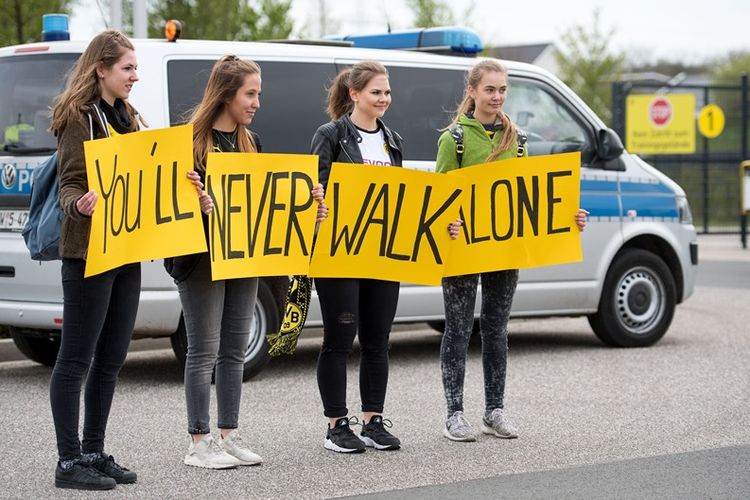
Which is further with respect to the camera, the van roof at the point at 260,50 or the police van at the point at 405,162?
the van roof at the point at 260,50

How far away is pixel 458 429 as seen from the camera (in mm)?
6699

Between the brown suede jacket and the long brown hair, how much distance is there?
4.73 feet

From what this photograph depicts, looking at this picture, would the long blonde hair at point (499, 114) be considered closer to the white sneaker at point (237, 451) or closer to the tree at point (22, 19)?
the white sneaker at point (237, 451)

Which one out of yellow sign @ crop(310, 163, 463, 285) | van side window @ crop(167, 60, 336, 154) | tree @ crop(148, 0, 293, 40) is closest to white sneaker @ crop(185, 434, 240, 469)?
yellow sign @ crop(310, 163, 463, 285)

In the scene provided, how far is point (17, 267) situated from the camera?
8.27m

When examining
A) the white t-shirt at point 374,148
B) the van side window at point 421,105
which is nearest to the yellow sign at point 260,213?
the white t-shirt at point 374,148

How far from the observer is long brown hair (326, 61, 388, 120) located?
20.9 feet

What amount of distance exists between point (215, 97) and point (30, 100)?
9.09 ft

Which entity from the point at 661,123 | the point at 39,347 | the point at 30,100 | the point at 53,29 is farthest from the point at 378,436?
the point at 661,123

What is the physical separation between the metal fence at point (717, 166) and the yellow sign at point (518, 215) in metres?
19.1

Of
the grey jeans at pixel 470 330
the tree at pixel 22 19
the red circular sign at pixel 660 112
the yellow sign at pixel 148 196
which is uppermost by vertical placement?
the tree at pixel 22 19

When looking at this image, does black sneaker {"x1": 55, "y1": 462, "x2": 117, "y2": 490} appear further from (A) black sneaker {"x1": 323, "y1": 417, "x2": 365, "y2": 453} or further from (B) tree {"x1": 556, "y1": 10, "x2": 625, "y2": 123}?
(B) tree {"x1": 556, "y1": 10, "x2": 625, "y2": 123}

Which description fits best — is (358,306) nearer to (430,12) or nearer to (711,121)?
(711,121)

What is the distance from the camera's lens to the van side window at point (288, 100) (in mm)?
8703
